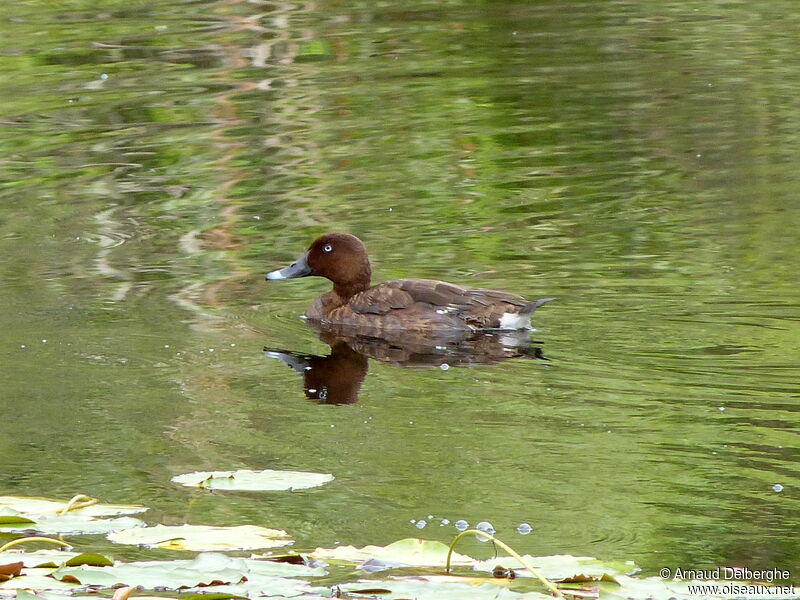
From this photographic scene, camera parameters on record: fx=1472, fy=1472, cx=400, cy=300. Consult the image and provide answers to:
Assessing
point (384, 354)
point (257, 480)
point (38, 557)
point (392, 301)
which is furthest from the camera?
point (392, 301)

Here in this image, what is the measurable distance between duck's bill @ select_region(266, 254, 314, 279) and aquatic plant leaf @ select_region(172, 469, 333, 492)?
11.9 feet

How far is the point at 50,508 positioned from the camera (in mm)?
5289

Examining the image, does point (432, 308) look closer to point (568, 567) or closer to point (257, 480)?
point (257, 480)

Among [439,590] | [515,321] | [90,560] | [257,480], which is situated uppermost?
[90,560]

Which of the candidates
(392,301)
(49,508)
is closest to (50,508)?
(49,508)

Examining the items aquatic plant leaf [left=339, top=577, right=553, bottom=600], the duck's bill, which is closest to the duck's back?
the duck's bill

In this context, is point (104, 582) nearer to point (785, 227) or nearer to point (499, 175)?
point (785, 227)

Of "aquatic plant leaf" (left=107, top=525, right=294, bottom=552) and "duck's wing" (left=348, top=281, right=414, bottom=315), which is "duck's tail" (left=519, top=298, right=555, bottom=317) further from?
"aquatic plant leaf" (left=107, top=525, right=294, bottom=552)

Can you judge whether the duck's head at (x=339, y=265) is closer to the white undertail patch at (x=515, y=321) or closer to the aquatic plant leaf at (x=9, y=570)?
the white undertail patch at (x=515, y=321)

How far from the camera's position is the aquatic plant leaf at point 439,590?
4238 mm

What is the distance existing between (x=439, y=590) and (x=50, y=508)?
5.59 ft

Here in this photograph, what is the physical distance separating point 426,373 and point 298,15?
1327cm

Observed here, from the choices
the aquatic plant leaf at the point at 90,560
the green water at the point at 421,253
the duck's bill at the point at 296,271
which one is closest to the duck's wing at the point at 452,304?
the green water at the point at 421,253

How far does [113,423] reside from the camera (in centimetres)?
693
